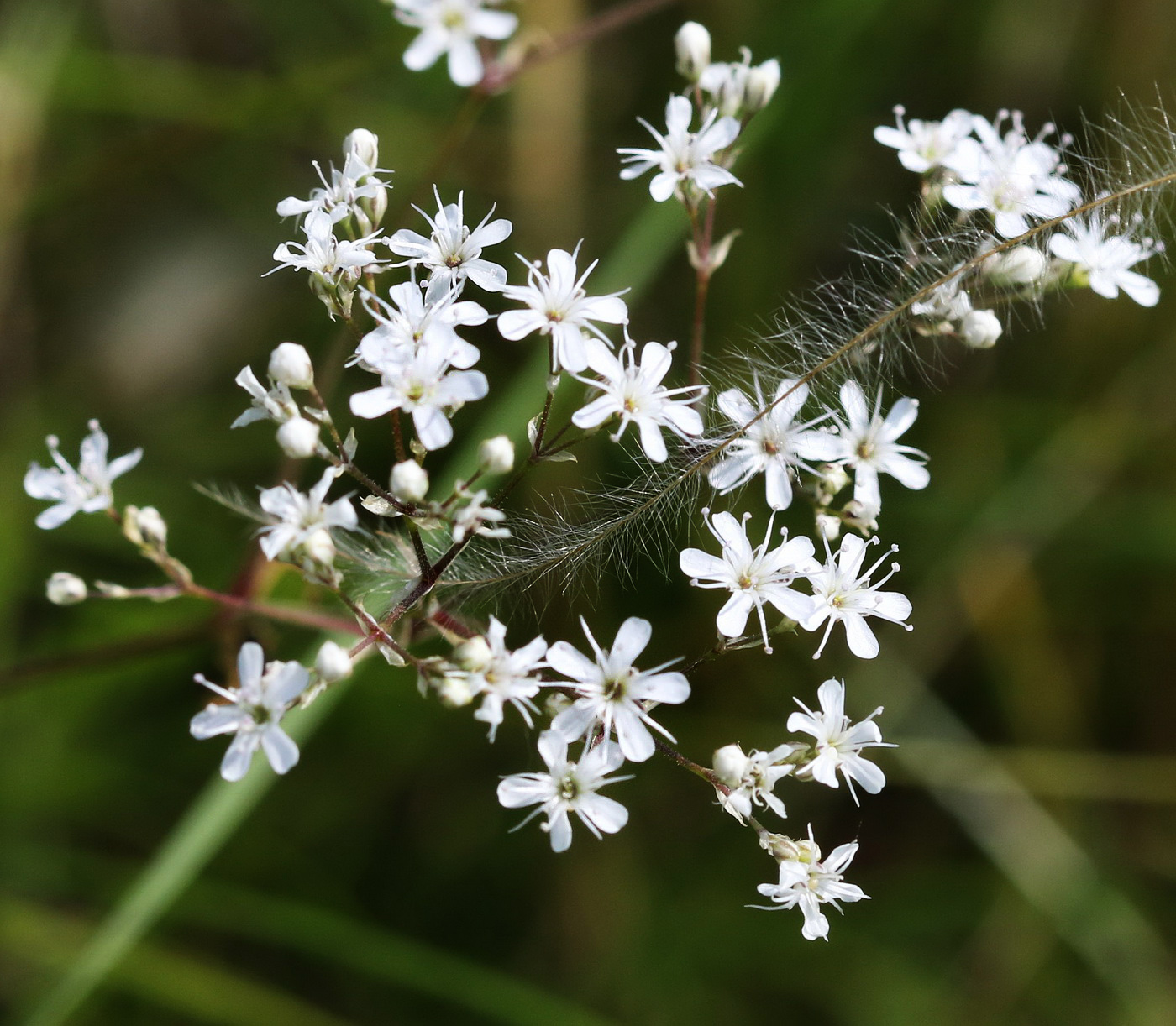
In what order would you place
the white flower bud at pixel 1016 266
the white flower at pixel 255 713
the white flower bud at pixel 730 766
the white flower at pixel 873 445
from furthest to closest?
the white flower bud at pixel 1016 266
the white flower at pixel 873 445
the white flower bud at pixel 730 766
the white flower at pixel 255 713

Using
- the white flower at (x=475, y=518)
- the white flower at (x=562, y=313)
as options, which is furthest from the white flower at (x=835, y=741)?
the white flower at (x=562, y=313)

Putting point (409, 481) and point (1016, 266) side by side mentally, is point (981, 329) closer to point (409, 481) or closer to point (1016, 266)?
point (1016, 266)

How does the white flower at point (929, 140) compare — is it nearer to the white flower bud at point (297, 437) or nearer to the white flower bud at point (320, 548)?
the white flower bud at point (297, 437)

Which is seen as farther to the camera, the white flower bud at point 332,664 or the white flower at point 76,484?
the white flower at point 76,484

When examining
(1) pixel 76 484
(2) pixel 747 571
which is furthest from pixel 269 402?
(2) pixel 747 571

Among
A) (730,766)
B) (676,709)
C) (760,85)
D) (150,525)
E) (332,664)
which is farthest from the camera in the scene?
(676,709)

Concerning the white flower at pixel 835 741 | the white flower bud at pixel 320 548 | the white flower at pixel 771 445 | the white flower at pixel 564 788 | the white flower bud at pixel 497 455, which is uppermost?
the white flower at pixel 771 445

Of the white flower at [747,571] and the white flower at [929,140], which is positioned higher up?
the white flower at [929,140]
